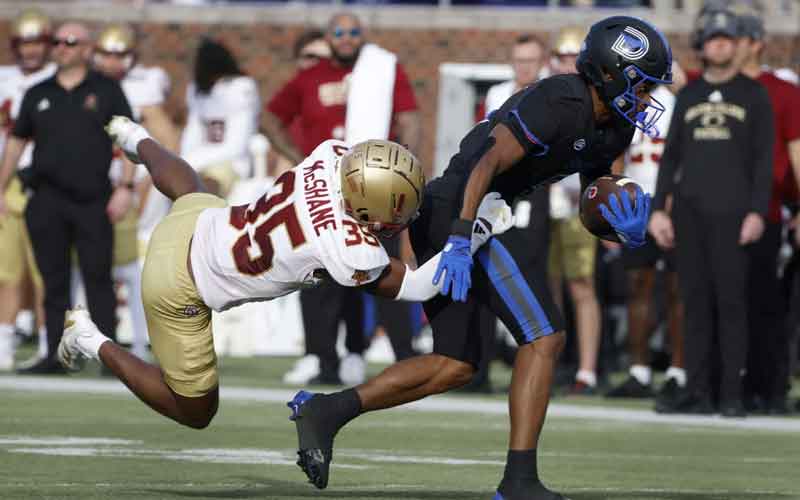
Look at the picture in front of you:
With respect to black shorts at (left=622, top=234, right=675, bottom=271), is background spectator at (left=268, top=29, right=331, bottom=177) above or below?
above

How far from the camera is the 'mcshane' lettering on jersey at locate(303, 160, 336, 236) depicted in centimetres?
632

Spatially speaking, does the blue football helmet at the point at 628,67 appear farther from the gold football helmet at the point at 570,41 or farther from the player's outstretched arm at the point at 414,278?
the gold football helmet at the point at 570,41

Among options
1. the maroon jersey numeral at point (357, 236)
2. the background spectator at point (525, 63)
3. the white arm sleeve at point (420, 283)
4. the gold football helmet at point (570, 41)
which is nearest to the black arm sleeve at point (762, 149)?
the gold football helmet at point (570, 41)

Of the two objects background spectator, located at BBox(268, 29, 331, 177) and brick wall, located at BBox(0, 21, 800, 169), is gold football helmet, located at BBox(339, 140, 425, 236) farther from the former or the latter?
brick wall, located at BBox(0, 21, 800, 169)

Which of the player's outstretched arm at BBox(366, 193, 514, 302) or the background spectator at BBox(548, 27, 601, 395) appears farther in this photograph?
the background spectator at BBox(548, 27, 601, 395)

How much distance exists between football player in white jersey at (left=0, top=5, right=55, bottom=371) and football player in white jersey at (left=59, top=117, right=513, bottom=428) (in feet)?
19.6

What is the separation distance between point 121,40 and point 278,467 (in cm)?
649

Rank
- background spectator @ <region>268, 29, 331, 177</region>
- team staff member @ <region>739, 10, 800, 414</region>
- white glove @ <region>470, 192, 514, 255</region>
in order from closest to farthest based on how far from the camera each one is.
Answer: white glove @ <region>470, 192, 514, 255</region> → team staff member @ <region>739, 10, 800, 414</region> → background spectator @ <region>268, 29, 331, 177</region>

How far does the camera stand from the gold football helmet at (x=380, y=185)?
6.27 m

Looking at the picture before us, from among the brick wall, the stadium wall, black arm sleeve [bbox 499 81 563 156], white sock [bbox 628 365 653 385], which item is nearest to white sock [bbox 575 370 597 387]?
white sock [bbox 628 365 653 385]

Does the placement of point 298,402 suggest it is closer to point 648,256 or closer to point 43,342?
point 648,256

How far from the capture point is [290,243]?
6359mm

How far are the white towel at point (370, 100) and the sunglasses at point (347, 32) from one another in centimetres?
21

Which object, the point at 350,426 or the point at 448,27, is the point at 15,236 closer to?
the point at 350,426
